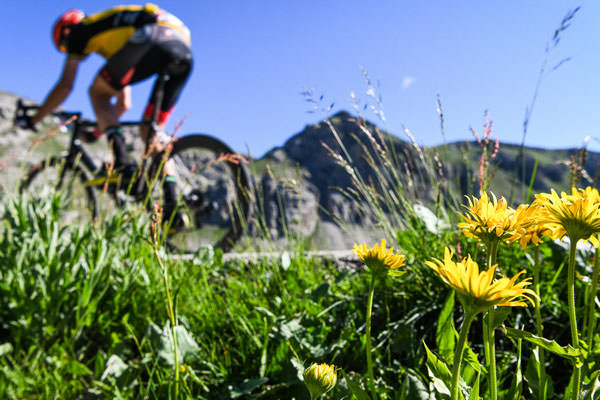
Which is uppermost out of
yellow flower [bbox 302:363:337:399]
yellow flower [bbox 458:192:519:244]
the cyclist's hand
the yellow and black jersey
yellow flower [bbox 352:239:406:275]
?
the yellow and black jersey

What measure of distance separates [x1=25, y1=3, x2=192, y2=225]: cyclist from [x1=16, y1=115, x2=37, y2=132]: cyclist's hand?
0.04 ft

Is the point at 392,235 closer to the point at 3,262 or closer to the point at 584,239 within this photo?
the point at 584,239

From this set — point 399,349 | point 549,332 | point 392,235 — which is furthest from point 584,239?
point 392,235

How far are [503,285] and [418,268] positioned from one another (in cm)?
80

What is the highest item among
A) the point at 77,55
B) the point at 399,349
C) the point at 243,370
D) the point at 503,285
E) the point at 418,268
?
the point at 77,55

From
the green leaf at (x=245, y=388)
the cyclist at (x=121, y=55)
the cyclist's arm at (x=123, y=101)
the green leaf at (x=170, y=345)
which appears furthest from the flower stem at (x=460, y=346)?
the cyclist's arm at (x=123, y=101)

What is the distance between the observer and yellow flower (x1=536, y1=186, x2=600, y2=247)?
0.46m

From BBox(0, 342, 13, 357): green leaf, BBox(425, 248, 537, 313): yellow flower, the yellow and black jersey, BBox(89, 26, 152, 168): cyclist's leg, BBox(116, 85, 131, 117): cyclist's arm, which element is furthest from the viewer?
BBox(116, 85, 131, 117): cyclist's arm

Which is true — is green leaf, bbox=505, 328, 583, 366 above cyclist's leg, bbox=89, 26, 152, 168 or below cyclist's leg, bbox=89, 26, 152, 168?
below

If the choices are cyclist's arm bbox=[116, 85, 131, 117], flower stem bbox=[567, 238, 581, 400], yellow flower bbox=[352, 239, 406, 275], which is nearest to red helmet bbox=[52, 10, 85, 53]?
cyclist's arm bbox=[116, 85, 131, 117]

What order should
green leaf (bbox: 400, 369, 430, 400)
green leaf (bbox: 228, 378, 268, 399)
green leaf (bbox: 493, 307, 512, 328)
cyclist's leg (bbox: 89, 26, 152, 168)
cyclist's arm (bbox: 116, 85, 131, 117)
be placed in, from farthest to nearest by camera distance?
1. cyclist's arm (bbox: 116, 85, 131, 117)
2. cyclist's leg (bbox: 89, 26, 152, 168)
3. green leaf (bbox: 228, 378, 268, 399)
4. green leaf (bbox: 400, 369, 430, 400)
5. green leaf (bbox: 493, 307, 512, 328)

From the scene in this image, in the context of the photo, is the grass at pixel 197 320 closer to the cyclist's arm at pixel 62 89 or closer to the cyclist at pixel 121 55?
the cyclist at pixel 121 55

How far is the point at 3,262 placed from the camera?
4.88 feet

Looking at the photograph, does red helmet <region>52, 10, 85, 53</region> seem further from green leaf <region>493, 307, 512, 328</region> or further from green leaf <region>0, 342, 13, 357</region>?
green leaf <region>493, 307, 512, 328</region>
